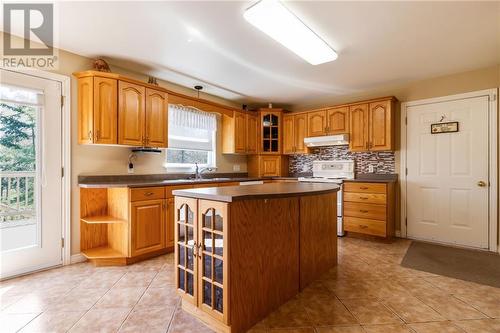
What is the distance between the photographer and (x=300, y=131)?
190 inches

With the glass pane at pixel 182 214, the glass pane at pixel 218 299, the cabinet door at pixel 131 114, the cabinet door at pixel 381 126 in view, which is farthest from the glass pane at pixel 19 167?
the cabinet door at pixel 381 126

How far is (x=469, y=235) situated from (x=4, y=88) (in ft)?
19.0

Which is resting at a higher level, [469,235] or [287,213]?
[287,213]

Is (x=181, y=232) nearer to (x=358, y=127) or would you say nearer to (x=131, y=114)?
(x=131, y=114)

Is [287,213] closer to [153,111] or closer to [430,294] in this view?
[430,294]

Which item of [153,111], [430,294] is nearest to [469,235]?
[430,294]

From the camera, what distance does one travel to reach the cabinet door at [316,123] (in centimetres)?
452

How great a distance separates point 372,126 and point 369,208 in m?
1.30

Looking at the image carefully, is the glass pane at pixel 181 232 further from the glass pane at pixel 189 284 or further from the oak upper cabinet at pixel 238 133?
the oak upper cabinet at pixel 238 133

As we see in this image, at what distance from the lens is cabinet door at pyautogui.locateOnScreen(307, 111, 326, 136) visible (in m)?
4.52

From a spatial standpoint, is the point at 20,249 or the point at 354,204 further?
the point at 354,204

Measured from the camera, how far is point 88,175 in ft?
9.78

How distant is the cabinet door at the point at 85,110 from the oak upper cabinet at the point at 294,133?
3.33 m

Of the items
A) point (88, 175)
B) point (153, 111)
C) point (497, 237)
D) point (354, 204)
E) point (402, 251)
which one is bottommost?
point (402, 251)
